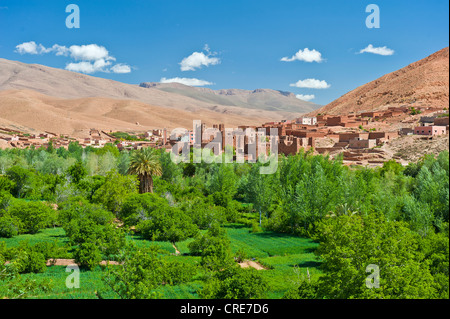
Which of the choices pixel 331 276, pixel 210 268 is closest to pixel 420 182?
pixel 210 268

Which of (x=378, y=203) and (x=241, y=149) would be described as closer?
(x=378, y=203)

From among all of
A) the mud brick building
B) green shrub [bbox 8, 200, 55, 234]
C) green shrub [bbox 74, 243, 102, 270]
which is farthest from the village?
green shrub [bbox 74, 243, 102, 270]

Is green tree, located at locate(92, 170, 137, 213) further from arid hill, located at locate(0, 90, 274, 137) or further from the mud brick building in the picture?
arid hill, located at locate(0, 90, 274, 137)

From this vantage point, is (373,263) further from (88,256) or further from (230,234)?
(230,234)

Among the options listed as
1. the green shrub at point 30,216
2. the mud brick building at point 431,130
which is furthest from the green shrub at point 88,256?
the mud brick building at point 431,130

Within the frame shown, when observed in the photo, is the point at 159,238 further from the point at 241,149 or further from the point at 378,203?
the point at 241,149

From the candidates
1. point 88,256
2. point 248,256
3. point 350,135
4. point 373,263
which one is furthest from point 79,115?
point 373,263

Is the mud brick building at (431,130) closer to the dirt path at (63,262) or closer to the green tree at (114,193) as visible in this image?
the green tree at (114,193)
